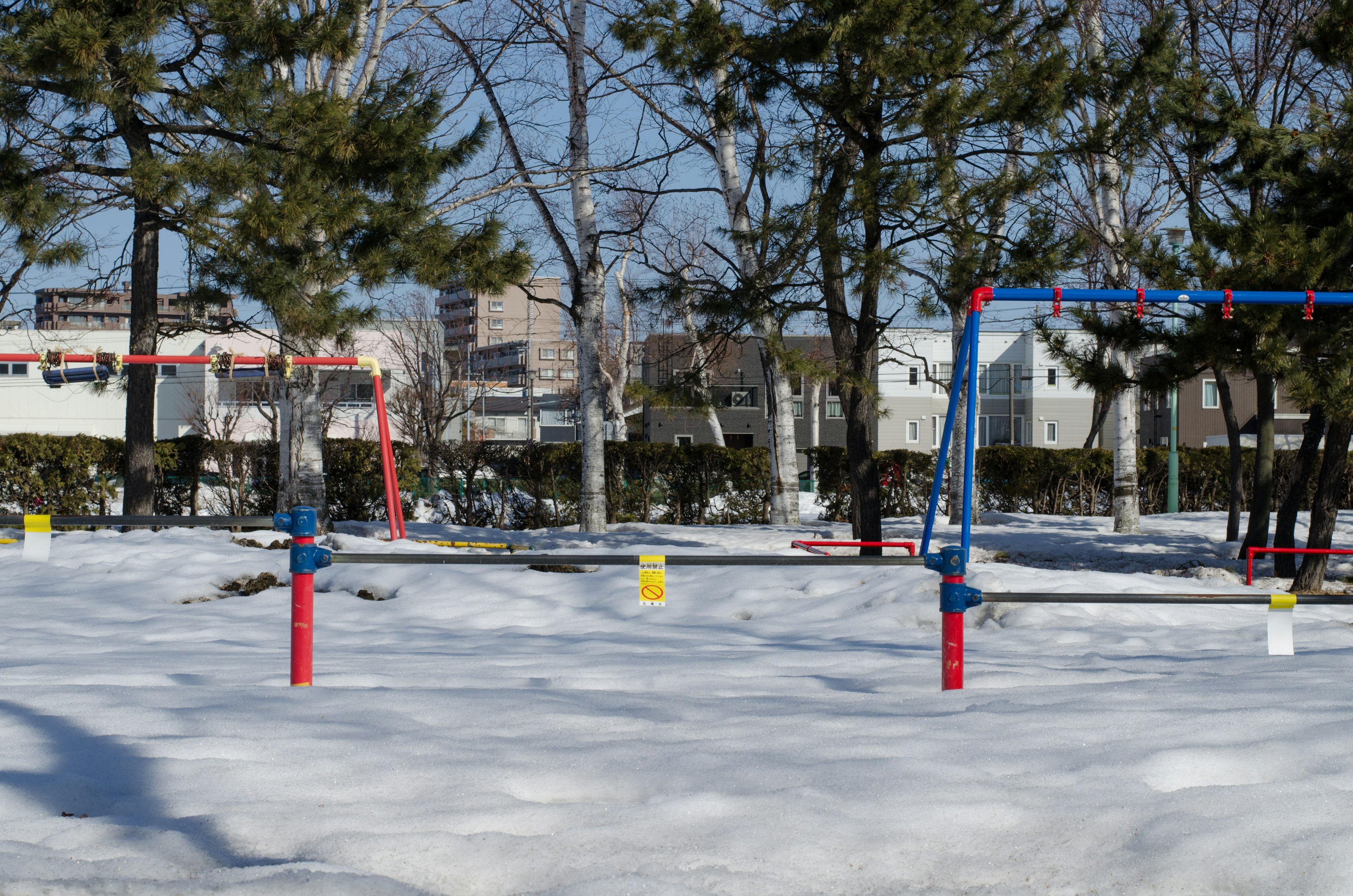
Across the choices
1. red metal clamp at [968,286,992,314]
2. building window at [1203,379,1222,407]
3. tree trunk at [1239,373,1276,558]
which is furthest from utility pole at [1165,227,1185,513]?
building window at [1203,379,1222,407]

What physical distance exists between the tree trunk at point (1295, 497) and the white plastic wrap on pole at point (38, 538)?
10.5 meters

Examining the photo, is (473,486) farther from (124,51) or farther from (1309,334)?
(1309,334)

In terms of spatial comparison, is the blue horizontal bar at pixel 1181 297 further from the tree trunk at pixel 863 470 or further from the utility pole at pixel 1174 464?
the utility pole at pixel 1174 464

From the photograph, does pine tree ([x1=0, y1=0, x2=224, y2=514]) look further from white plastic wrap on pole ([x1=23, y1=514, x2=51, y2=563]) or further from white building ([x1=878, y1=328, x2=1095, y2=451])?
white building ([x1=878, y1=328, x2=1095, y2=451])

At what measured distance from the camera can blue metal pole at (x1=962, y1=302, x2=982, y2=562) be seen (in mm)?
8625

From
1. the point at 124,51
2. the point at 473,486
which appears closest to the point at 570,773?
the point at 124,51

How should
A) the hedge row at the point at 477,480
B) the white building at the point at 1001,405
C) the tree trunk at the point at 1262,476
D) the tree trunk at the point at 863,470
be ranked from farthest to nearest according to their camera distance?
the white building at the point at 1001,405
the hedge row at the point at 477,480
the tree trunk at the point at 1262,476
the tree trunk at the point at 863,470

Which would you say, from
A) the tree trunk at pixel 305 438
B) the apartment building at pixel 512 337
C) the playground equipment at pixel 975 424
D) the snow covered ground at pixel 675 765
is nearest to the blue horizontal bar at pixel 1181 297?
the playground equipment at pixel 975 424

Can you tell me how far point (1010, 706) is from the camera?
398cm

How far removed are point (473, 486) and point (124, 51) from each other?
864cm

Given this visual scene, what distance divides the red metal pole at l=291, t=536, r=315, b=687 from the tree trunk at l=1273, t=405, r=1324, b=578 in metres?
9.62

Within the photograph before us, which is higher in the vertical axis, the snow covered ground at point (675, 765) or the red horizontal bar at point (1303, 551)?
the red horizontal bar at point (1303, 551)

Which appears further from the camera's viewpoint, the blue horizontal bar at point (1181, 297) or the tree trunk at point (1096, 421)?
the tree trunk at point (1096, 421)

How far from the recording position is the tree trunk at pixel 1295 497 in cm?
1073
